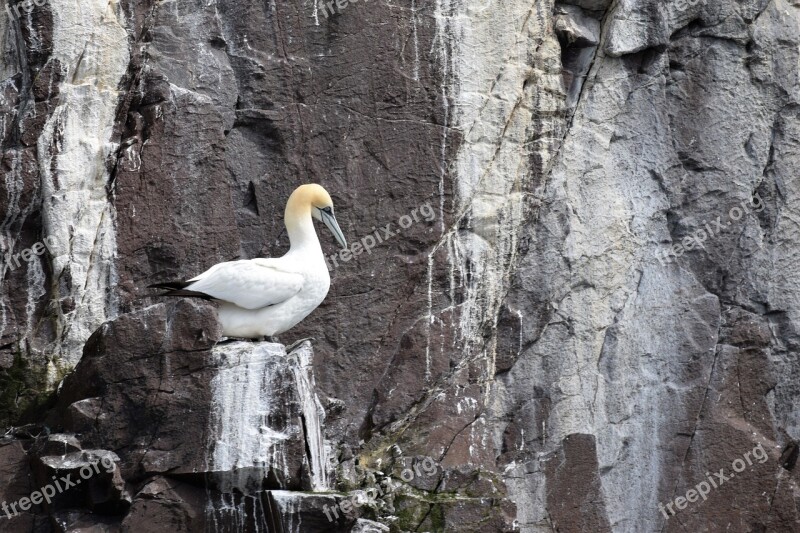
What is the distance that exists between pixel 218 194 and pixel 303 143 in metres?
0.93

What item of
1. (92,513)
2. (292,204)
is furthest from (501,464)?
(92,513)

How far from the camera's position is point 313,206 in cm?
1141

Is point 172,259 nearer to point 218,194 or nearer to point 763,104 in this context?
point 218,194

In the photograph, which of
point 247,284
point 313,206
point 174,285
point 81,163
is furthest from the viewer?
point 81,163

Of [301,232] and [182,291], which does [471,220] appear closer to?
[301,232]

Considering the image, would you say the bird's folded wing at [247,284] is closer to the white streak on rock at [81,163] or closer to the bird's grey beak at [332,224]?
the bird's grey beak at [332,224]

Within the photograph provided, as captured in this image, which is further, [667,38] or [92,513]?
[667,38]

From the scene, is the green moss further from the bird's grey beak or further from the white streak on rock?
the bird's grey beak

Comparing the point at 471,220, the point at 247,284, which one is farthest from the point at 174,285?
the point at 471,220

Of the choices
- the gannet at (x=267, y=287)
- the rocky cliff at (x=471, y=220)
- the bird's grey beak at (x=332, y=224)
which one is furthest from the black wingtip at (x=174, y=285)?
the rocky cliff at (x=471, y=220)

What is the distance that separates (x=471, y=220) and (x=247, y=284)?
2.91 meters

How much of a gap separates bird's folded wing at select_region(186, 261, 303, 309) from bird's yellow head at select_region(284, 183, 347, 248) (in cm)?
65

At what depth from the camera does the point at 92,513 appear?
991 centimetres

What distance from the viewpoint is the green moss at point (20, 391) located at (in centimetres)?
1134
